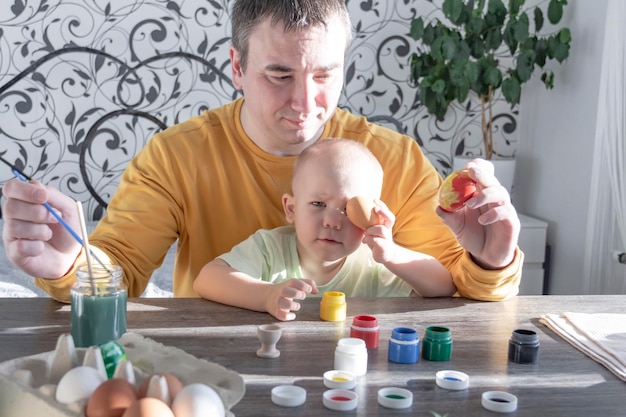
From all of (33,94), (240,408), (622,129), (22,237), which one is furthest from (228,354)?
(33,94)

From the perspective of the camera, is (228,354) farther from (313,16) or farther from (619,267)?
(619,267)

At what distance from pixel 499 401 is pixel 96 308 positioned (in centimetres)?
58

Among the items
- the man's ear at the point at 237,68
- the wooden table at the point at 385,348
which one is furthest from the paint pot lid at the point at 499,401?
the man's ear at the point at 237,68

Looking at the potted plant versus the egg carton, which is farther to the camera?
the potted plant

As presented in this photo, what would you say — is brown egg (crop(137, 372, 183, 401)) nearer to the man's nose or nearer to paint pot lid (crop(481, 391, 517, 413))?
paint pot lid (crop(481, 391, 517, 413))

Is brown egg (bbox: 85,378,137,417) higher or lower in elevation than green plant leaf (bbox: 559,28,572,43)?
lower

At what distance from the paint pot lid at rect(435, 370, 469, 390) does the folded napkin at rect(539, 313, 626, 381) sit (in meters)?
0.24

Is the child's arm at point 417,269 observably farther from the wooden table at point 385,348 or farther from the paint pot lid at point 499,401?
the paint pot lid at point 499,401

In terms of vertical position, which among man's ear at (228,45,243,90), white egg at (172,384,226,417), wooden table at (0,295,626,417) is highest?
man's ear at (228,45,243,90)

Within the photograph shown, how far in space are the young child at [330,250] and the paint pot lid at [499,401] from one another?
1.63 ft

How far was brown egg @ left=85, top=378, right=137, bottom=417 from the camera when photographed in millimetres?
750

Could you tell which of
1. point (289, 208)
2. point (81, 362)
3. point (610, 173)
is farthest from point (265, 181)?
point (610, 173)

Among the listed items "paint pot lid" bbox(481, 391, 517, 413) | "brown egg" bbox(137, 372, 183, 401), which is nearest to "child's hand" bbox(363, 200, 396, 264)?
"paint pot lid" bbox(481, 391, 517, 413)

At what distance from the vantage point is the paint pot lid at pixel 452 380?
1014mm
